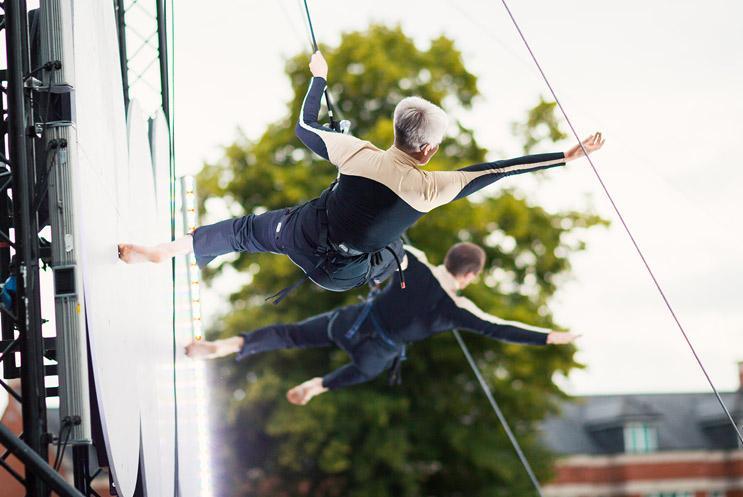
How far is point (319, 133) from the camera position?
370 centimetres

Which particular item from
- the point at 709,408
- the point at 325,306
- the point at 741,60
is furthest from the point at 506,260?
the point at 709,408

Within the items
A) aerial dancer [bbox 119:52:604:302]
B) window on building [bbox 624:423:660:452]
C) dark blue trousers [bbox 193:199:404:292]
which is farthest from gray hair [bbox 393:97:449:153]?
window on building [bbox 624:423:660:452]

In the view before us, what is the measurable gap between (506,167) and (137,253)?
1.53 m

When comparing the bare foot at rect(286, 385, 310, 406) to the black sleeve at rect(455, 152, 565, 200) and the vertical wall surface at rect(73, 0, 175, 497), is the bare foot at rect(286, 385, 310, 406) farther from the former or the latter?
the black sleeve at rect(455, 152, 565, 200)

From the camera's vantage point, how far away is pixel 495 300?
1181 centimetres

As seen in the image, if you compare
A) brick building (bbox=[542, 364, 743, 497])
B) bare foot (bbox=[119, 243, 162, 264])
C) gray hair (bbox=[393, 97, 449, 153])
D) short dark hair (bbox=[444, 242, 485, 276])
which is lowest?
brick building (bbox=[542, 364, 743, 497])

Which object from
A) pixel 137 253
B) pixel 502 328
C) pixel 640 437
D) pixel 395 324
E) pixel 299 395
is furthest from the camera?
pixel 640 437

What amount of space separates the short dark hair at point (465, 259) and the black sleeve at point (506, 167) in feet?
4.49

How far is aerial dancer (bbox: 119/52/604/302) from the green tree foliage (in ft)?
25.7

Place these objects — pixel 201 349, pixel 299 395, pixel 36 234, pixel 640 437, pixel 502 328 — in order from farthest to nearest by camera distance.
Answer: pixel 640 437
pixel 299 395
pixel 201 349
pixel 502 328
pixel 36 234

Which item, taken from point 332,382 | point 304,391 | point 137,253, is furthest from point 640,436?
point 137,253


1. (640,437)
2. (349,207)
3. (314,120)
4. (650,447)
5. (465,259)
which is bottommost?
(650,447)

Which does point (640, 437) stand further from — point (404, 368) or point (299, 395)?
point (299, 395)

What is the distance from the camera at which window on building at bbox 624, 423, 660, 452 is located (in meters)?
22.7
